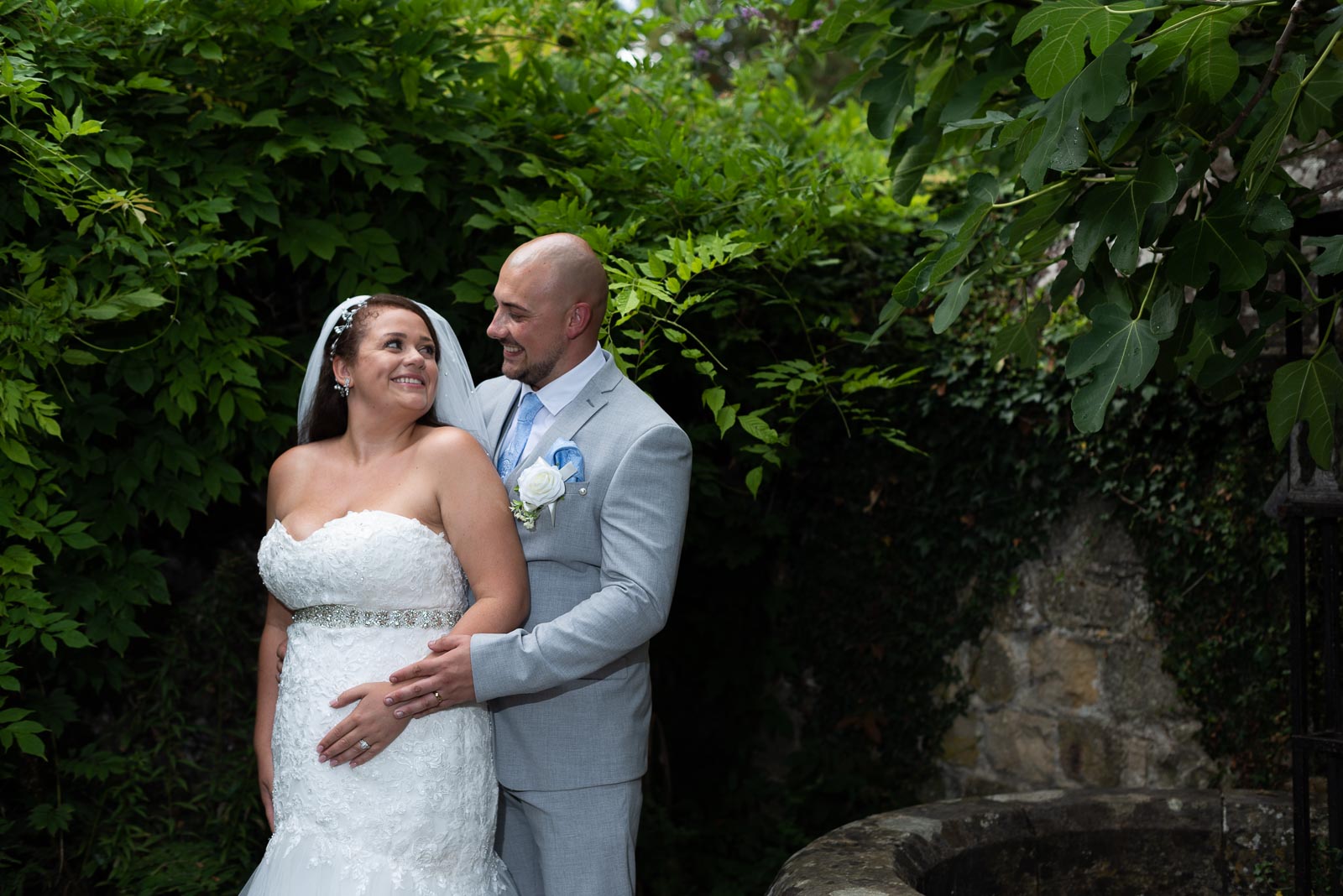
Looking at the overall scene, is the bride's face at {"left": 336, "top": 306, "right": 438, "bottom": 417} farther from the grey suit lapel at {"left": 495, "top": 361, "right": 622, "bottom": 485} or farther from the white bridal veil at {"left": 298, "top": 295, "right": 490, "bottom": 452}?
the grey suit lapel at {"left": 495, "top": 361, "right": 622, "bottom": 485}

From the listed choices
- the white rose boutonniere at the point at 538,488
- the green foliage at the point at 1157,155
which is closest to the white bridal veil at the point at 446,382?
the white rose boutonniere at the point at 538,488

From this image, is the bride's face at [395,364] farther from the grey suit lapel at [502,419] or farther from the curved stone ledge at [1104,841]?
the curved stone ledge at [1104,841]

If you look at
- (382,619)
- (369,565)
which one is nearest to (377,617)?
(382,619)

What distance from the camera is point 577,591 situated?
2.55m

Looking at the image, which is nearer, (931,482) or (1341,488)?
(1341,488)

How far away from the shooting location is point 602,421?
2.55 m

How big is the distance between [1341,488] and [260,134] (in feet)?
9.49

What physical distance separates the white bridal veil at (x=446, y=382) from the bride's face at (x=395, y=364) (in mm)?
58

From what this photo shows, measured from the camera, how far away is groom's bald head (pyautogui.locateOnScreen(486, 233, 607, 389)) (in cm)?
253

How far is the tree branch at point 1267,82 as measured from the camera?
204 cm

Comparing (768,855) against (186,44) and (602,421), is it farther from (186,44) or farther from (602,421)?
(186,44)

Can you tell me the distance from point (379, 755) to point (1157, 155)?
1.89 m

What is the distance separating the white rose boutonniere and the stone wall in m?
2.07

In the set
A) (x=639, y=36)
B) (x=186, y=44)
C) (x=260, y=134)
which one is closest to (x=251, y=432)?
(x=260, y=134)
